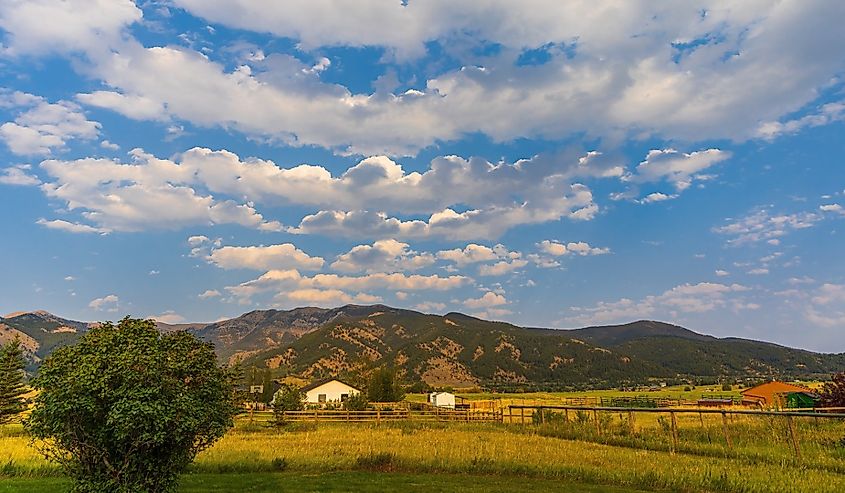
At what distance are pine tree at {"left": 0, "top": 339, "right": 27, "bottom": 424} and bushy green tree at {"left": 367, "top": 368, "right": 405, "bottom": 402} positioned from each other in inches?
1492

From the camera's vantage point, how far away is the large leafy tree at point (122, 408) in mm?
10477

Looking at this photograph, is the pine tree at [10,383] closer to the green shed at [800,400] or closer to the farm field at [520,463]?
the farm field at [520,463]

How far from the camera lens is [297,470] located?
73.7 feet

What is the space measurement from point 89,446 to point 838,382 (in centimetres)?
4603

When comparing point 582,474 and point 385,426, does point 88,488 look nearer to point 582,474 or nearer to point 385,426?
point 582,474

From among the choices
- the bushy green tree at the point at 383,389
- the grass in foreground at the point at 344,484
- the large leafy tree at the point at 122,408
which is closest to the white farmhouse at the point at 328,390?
the bushy green tree at the point at 383,389

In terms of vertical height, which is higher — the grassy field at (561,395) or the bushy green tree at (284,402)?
the bushy green tree at (284,402)

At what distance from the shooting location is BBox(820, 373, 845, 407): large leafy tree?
38219 millimetres

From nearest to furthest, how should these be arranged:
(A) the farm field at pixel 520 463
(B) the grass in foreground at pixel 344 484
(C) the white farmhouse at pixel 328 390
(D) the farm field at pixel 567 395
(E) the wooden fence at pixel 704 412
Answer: (B) the grass in foreground at pixel 344 484 → (A) the farm field at pixel 520 463 → (E) the wooden fence at pixel 704 412 → (C) the white farmhouse at pixel 328 390 → (D) the farm field at pixel 567 395

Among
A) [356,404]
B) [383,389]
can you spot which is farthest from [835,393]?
[383,389]

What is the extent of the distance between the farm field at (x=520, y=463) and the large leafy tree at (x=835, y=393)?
7592 millimetres

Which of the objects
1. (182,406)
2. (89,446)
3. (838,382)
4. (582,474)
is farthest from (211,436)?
(838,382)

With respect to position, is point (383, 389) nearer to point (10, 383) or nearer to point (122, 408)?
point (10, 383)

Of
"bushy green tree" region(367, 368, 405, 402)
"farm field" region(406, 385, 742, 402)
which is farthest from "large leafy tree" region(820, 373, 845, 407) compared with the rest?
"farm field" region(406, 385, 742, 402)
